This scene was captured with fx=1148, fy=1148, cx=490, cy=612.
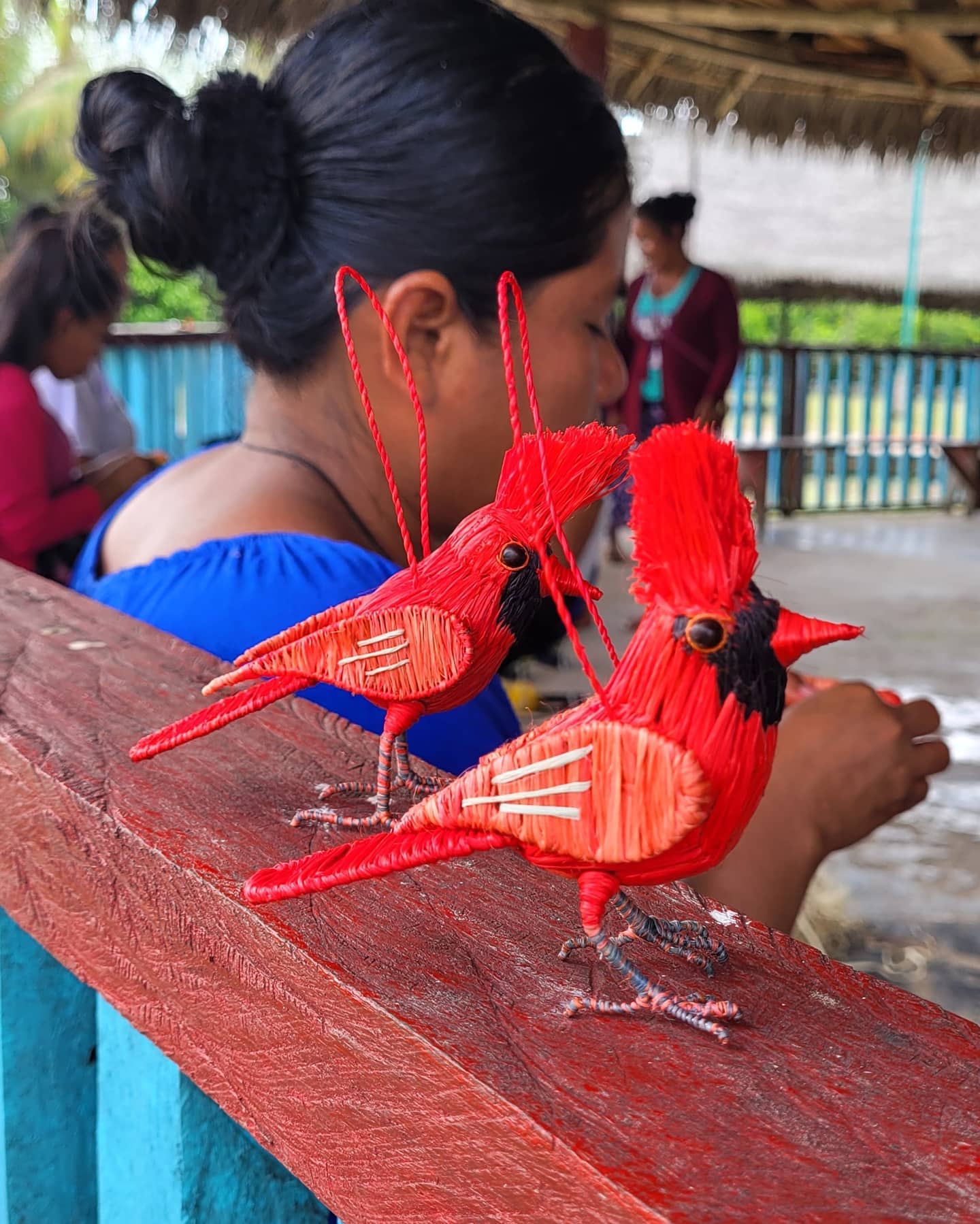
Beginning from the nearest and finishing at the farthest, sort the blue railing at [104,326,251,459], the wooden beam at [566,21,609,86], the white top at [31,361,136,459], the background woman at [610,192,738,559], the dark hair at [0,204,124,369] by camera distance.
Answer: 1. the dark hair at [0,204,124,369]
2. the white top at [31,361,136,459]
3. the wooden beam at [566,21,609,86]
4. the background woman at [610,192,738,559]
5. the blue railing at [104,326,251,459]

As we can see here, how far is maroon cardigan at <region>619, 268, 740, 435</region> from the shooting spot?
4.95 metres

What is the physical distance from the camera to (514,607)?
2.04 ft

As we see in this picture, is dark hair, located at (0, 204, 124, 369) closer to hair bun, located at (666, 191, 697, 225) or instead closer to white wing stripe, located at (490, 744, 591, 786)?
white wing stripe, located at (490, 744, 591, 786)

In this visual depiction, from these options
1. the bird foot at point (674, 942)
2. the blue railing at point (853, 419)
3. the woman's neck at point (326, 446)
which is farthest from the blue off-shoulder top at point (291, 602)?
the blue railing at point (853, 419)

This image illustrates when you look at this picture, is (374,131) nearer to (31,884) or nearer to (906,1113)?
(31,884)

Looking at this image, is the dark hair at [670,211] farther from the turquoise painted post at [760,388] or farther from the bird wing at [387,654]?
the bird wing at [387,654]

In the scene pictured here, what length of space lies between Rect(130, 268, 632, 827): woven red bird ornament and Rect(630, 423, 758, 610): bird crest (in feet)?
0.34

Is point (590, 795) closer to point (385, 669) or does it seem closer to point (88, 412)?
point (385, 669)

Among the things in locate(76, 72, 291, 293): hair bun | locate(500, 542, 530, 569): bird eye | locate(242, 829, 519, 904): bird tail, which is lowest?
locate(242, 829, 519, 904): bird tail

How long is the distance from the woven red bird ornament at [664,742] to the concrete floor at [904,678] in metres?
0.08

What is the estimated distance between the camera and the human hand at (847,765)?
3.26 feet

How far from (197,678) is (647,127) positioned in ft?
18.7

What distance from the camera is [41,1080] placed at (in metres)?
0.85

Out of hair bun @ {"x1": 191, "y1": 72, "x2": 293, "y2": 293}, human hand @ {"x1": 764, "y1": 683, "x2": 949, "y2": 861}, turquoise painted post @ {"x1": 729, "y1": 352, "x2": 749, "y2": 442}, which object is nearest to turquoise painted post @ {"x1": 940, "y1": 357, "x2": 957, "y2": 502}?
turquoise painted post @ {"x1": 729, "y1": 352, "x2": 749, "y2": 442}
